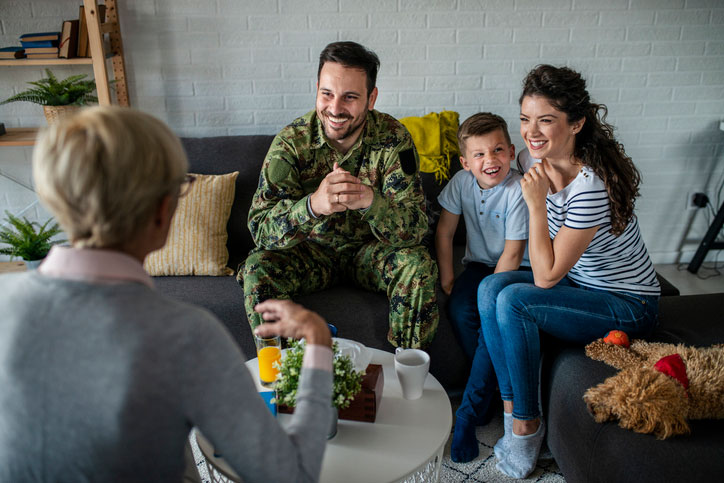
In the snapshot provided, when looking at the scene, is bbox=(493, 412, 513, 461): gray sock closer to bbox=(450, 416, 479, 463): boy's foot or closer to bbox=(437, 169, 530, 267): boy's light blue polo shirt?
bbox=(450, 416, 479, 463): boy's foot

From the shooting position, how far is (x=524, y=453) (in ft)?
5.48

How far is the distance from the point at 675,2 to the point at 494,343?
2.01m

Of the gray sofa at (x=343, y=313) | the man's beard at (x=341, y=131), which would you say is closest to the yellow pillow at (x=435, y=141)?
the man's beard at (x=341, y=131)

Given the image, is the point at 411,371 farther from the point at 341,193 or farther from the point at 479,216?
the point at 479,216

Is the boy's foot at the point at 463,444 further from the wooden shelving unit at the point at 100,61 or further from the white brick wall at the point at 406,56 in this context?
the wooden shelving unit at the point at 100,61

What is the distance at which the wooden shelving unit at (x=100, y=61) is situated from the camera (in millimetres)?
2252

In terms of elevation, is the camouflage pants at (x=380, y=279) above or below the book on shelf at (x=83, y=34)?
below

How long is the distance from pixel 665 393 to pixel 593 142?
28.7 inches

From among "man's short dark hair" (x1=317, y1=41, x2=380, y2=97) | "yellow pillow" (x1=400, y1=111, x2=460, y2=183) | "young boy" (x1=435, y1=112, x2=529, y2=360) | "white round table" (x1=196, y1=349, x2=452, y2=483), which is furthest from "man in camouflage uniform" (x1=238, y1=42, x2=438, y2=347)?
"white round table" (x1=196, y1=349, x2=452, y2=483)

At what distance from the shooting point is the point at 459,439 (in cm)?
174

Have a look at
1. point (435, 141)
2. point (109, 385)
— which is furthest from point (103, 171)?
point (435, 141)

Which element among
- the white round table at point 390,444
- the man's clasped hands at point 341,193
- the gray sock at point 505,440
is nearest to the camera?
the white round table at point 390,444

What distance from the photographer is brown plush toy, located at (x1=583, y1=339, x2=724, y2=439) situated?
1.30 m

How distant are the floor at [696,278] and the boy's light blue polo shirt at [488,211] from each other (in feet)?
4.44
